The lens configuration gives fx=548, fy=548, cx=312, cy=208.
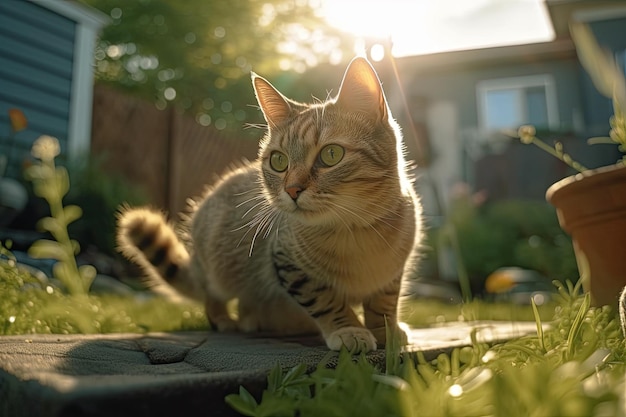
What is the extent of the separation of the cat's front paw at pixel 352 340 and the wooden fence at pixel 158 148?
198 inches

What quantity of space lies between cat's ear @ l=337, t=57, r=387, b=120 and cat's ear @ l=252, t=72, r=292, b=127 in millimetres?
277

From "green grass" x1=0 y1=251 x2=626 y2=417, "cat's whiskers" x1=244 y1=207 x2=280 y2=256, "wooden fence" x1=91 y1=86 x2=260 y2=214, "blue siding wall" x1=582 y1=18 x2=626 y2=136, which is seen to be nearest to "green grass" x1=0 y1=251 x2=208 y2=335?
"green grass" x1=0 y1=251 x2=626 y2=417

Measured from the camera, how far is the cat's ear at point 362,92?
5.69ft

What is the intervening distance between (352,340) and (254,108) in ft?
28.2

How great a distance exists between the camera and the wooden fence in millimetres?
6508

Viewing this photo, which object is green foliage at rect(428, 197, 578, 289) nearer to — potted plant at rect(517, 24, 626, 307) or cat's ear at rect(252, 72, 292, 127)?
potted plant at rect(517, 24, 626, 307)

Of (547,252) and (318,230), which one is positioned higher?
(318,230)

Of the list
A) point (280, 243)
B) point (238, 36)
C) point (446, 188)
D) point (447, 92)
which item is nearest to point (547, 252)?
point (446, 188)

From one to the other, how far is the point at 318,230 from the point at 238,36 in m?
9.91

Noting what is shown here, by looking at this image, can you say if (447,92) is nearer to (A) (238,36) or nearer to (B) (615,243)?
(A) (238,36)

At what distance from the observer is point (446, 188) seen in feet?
33.6

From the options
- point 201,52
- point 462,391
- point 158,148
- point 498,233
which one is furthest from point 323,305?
point 201,52

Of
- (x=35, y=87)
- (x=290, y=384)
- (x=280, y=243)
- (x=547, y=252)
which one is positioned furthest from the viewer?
(x=547, y=252)

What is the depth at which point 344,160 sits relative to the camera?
5.64ft
